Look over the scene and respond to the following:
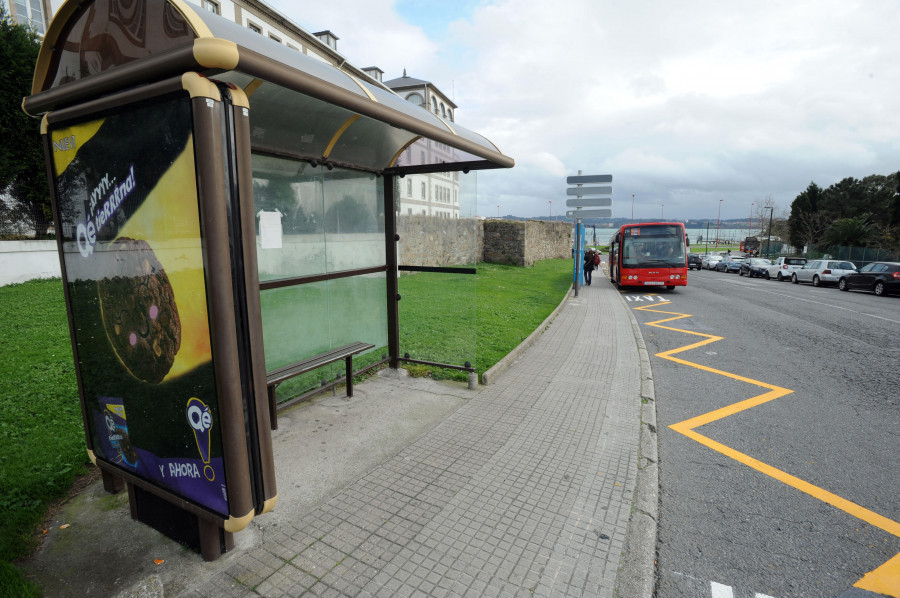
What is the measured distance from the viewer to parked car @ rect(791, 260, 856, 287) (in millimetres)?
21094

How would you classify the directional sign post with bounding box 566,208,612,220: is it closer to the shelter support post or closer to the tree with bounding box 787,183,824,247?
the shelter support post

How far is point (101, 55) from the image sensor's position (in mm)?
2598

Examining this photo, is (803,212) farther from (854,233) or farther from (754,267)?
(754,267)

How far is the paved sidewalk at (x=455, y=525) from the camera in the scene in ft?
8.28

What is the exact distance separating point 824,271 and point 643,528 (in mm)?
25166

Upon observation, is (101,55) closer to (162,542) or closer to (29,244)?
(162,542)

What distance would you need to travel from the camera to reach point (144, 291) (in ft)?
8.45

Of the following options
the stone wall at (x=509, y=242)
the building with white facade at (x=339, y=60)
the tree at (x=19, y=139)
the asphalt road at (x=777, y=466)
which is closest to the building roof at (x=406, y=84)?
the building with white facade at (x=339, y=60)

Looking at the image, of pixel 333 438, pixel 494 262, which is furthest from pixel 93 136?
pixel 494 262

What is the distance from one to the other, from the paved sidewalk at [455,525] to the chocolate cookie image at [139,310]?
116 cm

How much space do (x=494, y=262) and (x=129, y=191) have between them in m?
26.5

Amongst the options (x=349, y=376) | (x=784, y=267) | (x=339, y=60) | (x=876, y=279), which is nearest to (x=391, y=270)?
(x=349, y=376)

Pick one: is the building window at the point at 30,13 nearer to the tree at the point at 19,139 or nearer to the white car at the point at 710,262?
the tree at the point at 19,139

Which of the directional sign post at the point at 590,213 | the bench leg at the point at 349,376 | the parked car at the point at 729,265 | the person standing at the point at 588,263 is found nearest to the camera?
the bench leg at the point at 349,376
